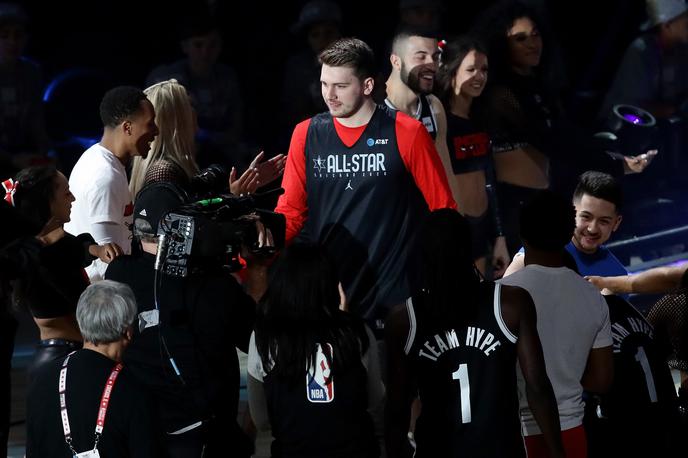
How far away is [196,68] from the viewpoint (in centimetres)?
895

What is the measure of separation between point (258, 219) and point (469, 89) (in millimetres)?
2665

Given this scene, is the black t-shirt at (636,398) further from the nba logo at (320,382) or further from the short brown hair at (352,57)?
the short brown hair at (352,57)

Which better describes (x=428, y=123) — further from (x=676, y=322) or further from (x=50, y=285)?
(x=50, y=285)

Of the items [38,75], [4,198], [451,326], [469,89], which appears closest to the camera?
[451,326]

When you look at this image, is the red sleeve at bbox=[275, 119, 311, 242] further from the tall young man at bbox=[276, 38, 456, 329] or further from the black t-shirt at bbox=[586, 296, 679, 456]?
the black t-shirt at bbox=[586, 296, 679, 456]

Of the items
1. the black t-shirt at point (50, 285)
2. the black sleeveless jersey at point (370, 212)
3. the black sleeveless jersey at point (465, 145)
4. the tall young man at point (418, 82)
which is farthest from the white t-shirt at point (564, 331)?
the black sleeveless jersey at point (465, 145)

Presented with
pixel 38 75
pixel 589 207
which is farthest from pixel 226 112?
pixel 589 207

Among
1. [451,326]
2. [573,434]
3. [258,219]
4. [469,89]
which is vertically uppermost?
[469,89]

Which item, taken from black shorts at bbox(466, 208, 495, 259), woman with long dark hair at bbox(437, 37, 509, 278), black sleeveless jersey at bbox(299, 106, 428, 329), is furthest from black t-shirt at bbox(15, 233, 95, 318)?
black shorts at bbox(466, 208, 495, 259)

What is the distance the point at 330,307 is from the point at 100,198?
1.81m

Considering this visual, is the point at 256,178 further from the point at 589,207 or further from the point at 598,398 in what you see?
the point at 598,398

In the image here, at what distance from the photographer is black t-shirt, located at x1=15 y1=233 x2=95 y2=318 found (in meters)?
4.86

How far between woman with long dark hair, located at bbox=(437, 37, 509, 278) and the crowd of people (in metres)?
0.86

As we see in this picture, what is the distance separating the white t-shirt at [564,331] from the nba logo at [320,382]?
62 cm
